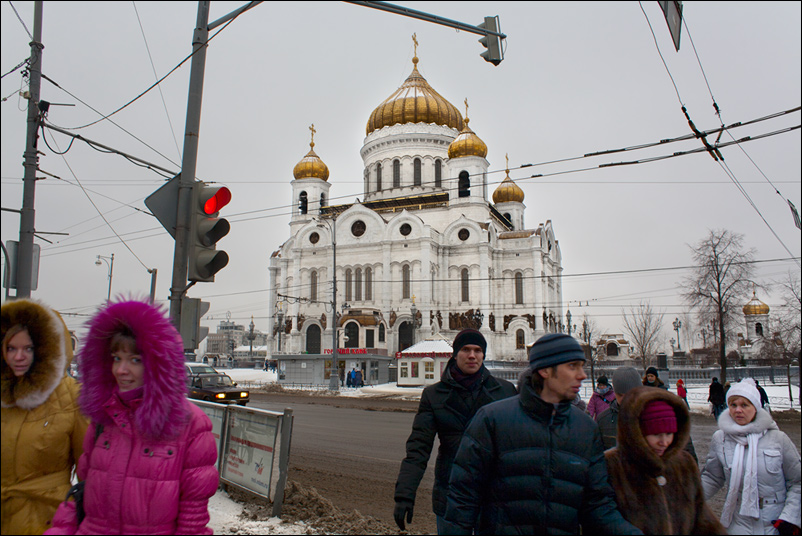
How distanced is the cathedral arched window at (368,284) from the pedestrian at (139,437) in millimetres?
42127

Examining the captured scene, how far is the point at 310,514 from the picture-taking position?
608 cm

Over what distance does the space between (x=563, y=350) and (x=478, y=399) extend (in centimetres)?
129

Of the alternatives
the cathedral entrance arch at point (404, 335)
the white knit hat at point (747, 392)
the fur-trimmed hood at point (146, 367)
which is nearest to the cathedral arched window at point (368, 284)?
the cathedral entrance arch at point (404, 335)

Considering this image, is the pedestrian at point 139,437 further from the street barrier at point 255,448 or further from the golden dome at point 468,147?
the golden dome at point 468,147

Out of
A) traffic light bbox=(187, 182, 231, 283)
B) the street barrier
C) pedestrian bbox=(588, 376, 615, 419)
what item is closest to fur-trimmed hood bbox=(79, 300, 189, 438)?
traffic light bbox=(187, 182, 231, 283)

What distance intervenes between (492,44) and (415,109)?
148 feet

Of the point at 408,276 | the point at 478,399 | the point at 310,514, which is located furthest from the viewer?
the point at 408,276

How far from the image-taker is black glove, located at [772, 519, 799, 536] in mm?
3453

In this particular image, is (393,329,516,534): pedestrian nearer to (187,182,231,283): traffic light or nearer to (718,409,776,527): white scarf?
(718,409,776,527): white scarf

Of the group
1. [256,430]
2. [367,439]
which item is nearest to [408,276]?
[367,439]

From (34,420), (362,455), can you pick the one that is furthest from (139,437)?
(362,455)

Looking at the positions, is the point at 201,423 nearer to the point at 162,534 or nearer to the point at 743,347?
the point at 162,534

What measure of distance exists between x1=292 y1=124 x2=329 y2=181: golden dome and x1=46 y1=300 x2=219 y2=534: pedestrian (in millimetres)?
49503

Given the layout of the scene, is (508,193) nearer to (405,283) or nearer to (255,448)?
(405,283)
